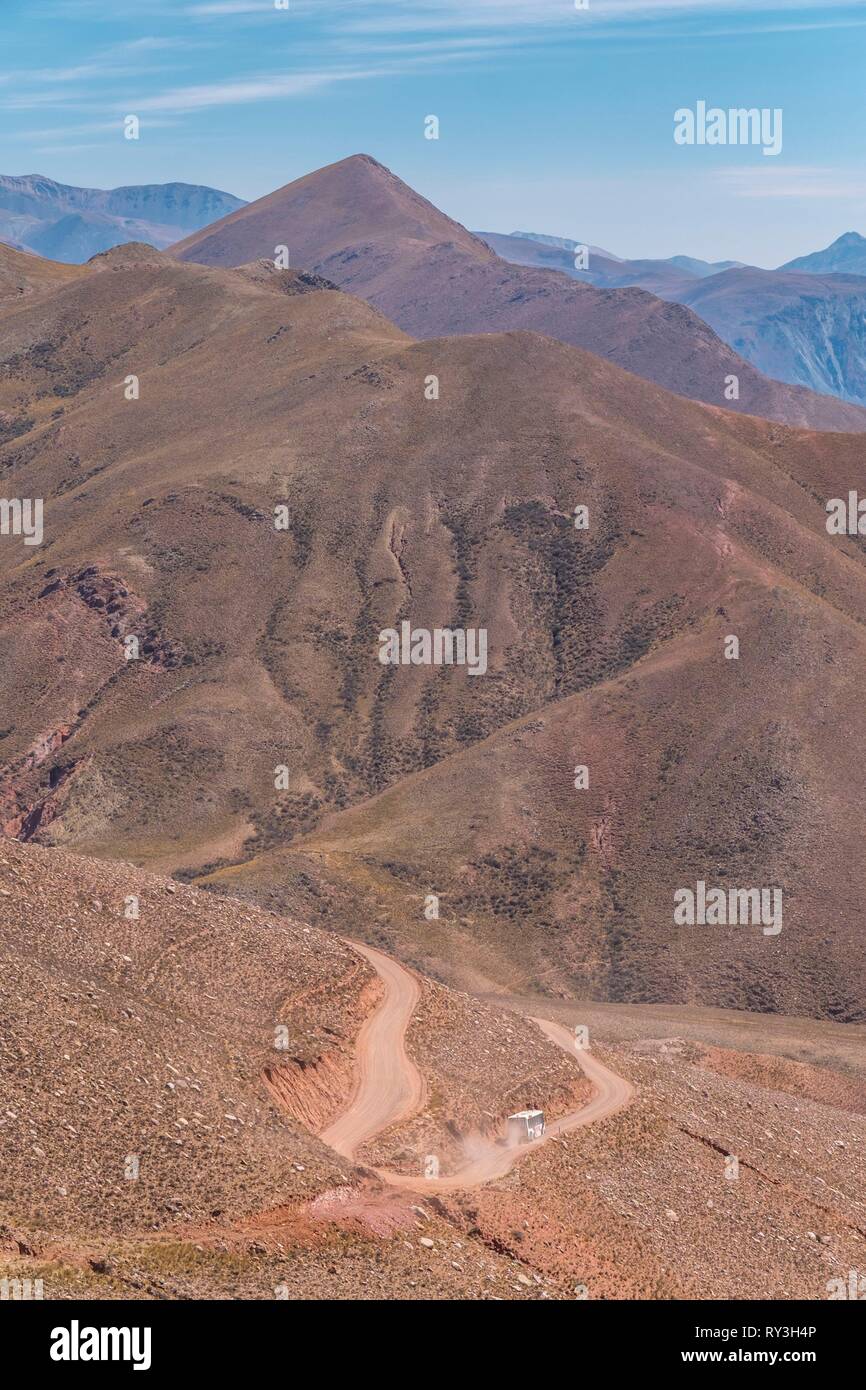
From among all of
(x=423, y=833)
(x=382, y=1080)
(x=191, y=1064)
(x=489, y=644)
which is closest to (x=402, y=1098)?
(x=382, y=1080)

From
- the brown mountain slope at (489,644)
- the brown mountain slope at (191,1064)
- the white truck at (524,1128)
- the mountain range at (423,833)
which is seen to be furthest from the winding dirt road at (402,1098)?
the brown mountain slope at (489,644)

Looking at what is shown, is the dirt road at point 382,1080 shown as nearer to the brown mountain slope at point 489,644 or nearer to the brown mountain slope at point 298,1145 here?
the brown mountain slope at point 298,1145

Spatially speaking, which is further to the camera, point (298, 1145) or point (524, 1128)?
point (524, 1128)

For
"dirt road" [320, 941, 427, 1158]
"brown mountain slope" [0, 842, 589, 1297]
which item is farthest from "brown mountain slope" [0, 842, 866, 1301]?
"dirt road" [320, 941, 427, 1158]

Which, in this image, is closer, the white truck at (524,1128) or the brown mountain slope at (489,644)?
the white truck at (524,1128)

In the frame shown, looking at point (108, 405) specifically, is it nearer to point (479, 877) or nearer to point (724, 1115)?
point (479, 877)

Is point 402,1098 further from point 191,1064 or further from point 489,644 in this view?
point 489,644

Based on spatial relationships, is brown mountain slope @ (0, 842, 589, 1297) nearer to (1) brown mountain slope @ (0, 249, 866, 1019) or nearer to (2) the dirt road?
(2) the dirt road
